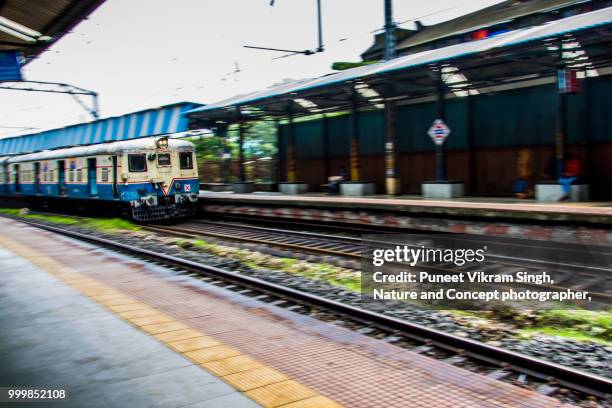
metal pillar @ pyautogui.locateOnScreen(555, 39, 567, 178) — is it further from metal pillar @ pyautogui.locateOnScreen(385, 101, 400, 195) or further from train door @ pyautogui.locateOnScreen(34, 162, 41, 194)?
train door @ pyautogui.locateOnScreen(34, 162, 41, 194)

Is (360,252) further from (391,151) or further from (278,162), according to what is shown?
(278,162)

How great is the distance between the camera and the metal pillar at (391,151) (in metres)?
20.0

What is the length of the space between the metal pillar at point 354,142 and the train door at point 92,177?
1014 centimetres

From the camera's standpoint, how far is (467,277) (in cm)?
764

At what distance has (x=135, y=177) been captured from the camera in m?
18.4

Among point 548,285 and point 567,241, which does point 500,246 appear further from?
point 548,285

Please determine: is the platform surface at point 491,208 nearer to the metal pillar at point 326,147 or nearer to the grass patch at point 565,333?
the grass patch at point 565,333

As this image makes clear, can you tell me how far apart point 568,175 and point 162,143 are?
44.0ft

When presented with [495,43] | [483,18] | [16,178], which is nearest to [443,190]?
[495,43]

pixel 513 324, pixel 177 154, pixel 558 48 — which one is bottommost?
pixel 513 324

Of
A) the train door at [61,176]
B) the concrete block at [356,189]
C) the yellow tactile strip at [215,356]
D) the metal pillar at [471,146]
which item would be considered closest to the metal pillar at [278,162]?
the concrete block at [356,189]

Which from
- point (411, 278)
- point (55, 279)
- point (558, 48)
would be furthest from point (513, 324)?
point (558, 48)

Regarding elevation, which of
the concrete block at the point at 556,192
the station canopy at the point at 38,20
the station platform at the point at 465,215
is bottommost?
the station platform at the point at 465,215

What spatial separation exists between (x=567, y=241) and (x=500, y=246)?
1436mm
